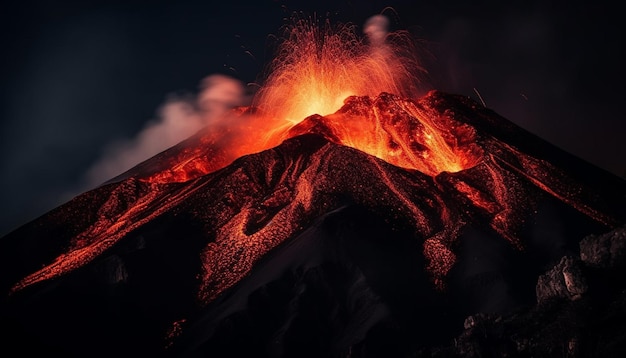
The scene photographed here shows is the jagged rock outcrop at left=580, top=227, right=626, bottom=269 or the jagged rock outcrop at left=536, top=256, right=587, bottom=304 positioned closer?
the jagged rock outcrop at left=536, top=256, right=587, bottom=304

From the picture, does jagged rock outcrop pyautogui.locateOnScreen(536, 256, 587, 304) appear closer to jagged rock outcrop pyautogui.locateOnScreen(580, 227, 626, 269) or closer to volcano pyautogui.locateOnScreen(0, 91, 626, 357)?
volcano pyautogui.locateOnScreen(0, 91, 626, 357)

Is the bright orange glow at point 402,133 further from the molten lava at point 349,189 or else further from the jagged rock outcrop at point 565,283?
the jagged rock outcrop at point 565,283

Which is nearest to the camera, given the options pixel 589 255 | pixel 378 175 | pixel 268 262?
pixel 589 255

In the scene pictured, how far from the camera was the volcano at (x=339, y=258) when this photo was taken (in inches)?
936

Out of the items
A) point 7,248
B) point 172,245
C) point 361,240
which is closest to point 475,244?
point 361,240

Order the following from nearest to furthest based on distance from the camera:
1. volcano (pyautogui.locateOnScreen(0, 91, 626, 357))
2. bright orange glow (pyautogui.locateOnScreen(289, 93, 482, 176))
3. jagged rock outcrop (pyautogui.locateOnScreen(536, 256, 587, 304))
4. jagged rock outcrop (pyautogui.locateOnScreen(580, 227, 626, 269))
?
jagged rock outcrop (pyautogui.locateOnScreen(536, 256, 587, 304)) < jagged rock outcrop (pyautogui.locateOnScreen(580, 227, 626, 269)) < volcano (pyautogui.locateOnScreen(0, 91, 626, 357)) < bright orange glow (pyautogui.locateOnScreen(289, 93, 482, 176))

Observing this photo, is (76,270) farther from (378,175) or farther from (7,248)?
(378,175)

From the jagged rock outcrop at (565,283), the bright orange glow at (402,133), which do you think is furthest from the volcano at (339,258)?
the bright orange glow at (402,133)

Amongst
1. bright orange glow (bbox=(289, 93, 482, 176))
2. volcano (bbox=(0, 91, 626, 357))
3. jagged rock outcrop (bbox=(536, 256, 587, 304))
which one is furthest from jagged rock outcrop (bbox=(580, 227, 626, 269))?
bright orange glow (bbox=(289, 93, 482, 176))

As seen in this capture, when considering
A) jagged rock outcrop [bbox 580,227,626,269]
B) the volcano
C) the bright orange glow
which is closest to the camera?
jagged rock outcrop [bbox 580,227,626,269]

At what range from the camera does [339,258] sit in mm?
33031

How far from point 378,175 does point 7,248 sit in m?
29.1

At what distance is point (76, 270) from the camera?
35.9 meters

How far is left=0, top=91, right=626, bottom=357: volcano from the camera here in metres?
23.8
